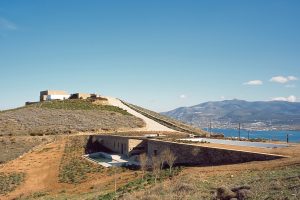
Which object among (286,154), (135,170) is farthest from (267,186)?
(135,170)

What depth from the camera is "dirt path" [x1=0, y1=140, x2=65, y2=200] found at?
108ft

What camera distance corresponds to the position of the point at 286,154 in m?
25.5

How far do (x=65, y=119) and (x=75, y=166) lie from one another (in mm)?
26181

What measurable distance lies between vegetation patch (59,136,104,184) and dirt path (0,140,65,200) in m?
0.69

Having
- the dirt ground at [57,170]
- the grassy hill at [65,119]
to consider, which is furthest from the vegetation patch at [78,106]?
the dirt ground at [57,170]

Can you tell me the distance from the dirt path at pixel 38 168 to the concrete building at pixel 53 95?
1531 inches

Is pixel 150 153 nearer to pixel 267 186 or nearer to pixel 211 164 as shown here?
pixel 211 164

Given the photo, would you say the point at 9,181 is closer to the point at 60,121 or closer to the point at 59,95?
the point at 60,121

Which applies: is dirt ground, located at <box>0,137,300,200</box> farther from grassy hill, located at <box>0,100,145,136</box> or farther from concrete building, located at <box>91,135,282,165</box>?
grassy hill, located at <box>0,100,145,136</box>

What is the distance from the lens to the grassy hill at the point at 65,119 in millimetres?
57219

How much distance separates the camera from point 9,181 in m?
35.4

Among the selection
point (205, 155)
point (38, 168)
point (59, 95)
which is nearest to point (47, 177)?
point (38, 168)

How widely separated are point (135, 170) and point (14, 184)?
38.6 ft

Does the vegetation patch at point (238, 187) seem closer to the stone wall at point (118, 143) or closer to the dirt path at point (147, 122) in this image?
the stone wall at point (118, 143)
